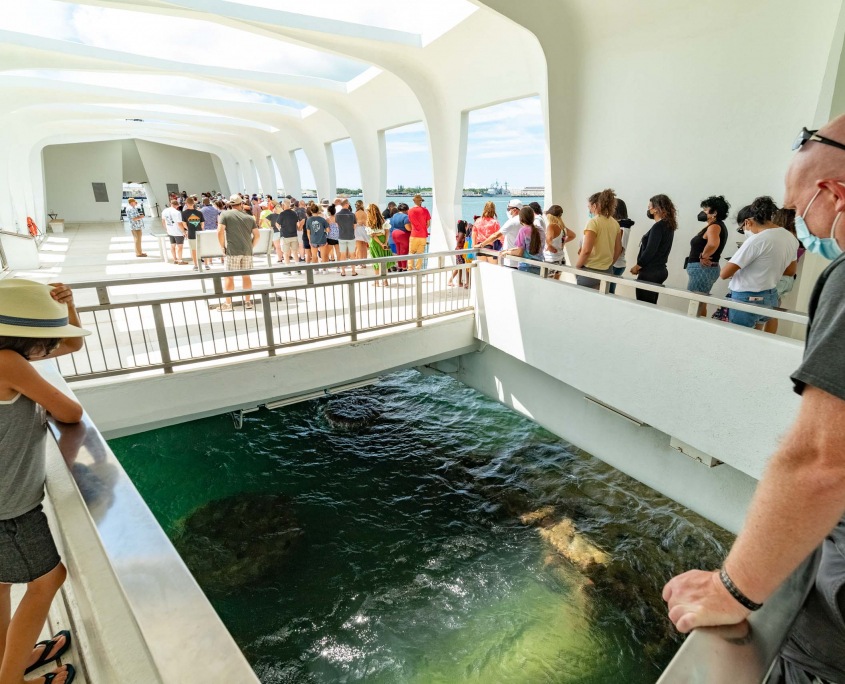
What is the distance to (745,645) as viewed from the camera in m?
0.89

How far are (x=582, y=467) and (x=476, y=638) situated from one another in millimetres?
3590

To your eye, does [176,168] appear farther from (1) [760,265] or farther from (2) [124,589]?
(2) [124,589]

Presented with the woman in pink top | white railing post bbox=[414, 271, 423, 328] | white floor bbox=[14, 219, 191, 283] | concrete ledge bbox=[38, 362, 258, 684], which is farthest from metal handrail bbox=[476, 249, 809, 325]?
white floor bbox=[14, 219, 191, 283]

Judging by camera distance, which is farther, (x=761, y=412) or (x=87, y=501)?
(x=761, y=412)

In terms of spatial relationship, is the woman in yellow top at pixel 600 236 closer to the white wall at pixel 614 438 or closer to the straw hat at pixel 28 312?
the white wall at pixel 614 438

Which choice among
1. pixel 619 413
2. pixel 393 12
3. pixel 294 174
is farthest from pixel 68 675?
pixel 294 174

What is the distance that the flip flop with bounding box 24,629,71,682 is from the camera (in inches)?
76.9

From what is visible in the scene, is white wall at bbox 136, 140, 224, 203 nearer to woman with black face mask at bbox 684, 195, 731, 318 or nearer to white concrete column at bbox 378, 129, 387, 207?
white concrete column at bbox 378, 129, 387, 207

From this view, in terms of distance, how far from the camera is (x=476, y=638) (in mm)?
4746

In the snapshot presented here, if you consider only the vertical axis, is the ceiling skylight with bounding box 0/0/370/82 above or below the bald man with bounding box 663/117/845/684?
above

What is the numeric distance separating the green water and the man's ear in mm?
4818

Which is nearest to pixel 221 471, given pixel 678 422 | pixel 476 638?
pixel 476 638

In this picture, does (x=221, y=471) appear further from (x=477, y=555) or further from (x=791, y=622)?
(x=791, y=622)

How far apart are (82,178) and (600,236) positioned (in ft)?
119
